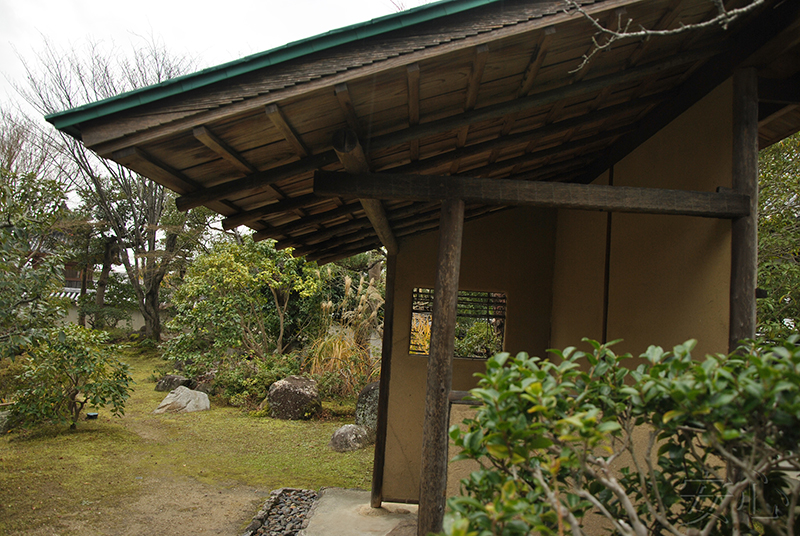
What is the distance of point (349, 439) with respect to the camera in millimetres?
6570

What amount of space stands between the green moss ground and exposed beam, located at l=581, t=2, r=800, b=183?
413 centimetres

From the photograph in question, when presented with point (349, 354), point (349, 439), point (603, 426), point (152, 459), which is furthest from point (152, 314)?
point (603, 426)

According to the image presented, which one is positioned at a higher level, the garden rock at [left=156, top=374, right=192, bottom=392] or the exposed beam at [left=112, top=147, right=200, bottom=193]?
the exposed beam at [left=112, top=147, right=200, bottom=193]

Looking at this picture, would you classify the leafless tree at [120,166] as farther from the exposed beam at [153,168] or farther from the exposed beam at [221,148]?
the exposed beam at [221,148]

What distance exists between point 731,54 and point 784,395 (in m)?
1.96

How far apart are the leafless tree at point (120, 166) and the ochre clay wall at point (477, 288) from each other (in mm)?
8170

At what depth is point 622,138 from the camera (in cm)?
372

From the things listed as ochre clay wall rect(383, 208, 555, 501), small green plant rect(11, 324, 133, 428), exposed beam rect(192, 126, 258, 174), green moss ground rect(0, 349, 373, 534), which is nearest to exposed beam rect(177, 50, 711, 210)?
exposed beam rect(192, 126, 258, 174)

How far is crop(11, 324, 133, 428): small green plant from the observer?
6.00 meters

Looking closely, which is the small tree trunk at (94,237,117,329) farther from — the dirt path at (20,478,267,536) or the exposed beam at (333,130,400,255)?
the exposed beam at (333,130,400,255)

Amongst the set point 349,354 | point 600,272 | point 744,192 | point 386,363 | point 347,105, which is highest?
point 347,105

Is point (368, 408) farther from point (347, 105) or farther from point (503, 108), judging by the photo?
point (347, 105)

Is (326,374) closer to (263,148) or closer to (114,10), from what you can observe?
(263,148)

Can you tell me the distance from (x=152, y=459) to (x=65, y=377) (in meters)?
1.58
